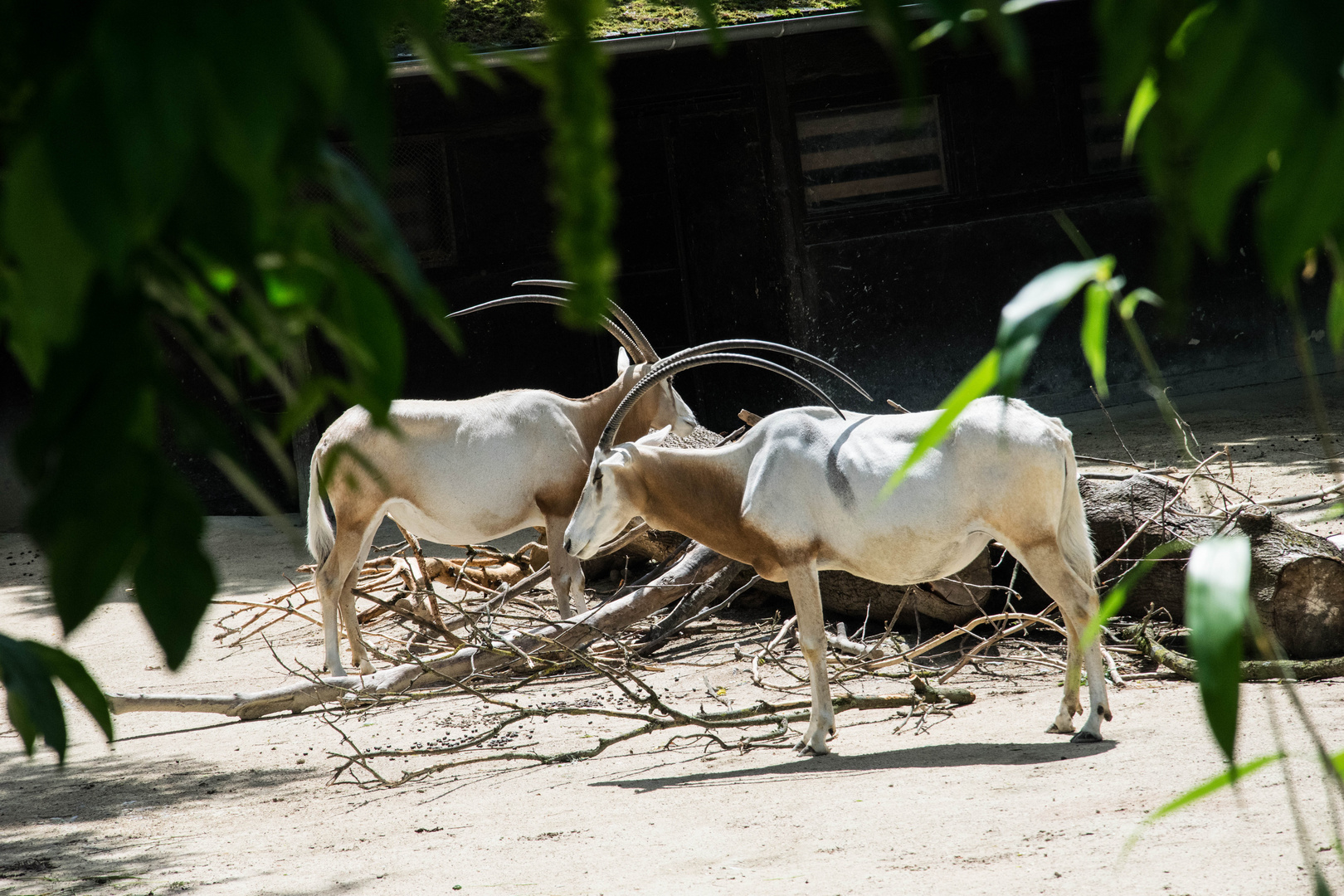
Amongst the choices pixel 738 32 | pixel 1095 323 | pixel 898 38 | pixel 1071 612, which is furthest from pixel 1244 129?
pixel 738 32

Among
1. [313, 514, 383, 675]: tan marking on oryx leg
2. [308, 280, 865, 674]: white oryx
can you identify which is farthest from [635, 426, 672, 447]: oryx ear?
[313, 514, 383, 675]: tan marking on oryx leg

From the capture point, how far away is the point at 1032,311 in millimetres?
750

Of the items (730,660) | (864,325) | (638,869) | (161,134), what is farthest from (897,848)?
(864,325)

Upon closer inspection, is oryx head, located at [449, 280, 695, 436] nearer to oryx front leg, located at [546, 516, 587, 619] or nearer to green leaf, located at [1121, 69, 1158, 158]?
oryx front leg, located at [546, 516, 587, 619]

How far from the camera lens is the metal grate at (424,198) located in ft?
37.4

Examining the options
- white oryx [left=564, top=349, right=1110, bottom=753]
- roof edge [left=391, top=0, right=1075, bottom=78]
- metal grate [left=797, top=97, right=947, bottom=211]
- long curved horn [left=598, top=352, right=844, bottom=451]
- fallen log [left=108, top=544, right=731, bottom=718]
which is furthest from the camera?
metal grate [left=797, top=97, right=947, bottom=211]

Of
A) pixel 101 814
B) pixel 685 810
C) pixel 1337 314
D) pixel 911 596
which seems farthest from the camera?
pixel 911 596

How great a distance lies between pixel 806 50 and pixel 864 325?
240 cm

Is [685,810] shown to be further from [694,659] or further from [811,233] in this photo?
[811,233]

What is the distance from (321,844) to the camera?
4.21 meters

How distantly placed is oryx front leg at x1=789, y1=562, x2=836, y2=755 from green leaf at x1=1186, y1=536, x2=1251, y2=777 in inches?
158

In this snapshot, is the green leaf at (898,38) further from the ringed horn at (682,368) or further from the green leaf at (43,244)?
the ringed horn at (682,368)

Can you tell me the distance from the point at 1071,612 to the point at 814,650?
3.07 ft

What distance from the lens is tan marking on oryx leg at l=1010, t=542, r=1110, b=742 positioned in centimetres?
450
